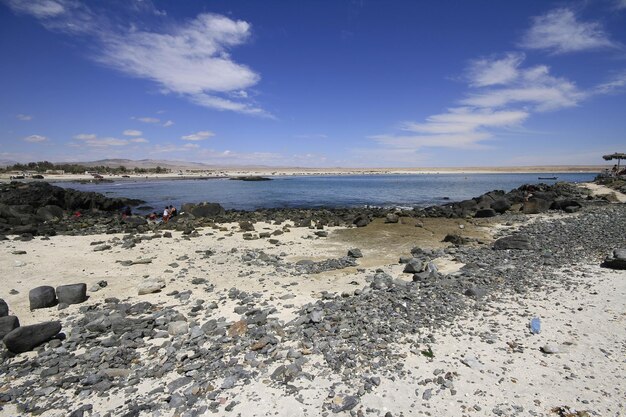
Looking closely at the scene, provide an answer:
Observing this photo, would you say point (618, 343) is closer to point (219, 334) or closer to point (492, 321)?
point (492, 321)

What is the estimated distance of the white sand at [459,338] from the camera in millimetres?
4750

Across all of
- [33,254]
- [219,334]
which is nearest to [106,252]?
[33,254]

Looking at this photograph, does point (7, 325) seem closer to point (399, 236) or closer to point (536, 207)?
point (399, 236)

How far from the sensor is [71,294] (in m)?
8.77

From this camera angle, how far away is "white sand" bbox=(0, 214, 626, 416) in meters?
4.75

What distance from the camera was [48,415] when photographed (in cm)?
488

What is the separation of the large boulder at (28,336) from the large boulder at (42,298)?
6.39 feet

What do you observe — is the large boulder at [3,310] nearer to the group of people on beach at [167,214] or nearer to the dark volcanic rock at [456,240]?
the group of people on beach at [167,214]

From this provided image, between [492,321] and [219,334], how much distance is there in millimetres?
5920

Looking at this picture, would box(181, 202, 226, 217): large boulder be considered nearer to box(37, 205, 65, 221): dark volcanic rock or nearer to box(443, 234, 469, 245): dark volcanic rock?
box(37, 205, 65, 221): dark volcanic rock

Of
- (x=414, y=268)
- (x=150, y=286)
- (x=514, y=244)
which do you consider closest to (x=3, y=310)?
(x=150, y=286)

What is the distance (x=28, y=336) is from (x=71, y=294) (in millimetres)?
2382

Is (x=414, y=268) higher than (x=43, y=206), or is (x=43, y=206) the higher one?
(x=43, y=206)

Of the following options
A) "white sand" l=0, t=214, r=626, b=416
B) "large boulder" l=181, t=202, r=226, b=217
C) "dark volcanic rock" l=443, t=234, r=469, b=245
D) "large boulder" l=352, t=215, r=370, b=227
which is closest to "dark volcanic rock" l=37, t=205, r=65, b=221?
"large boulder" l=181, t=202, r=226, b=217
